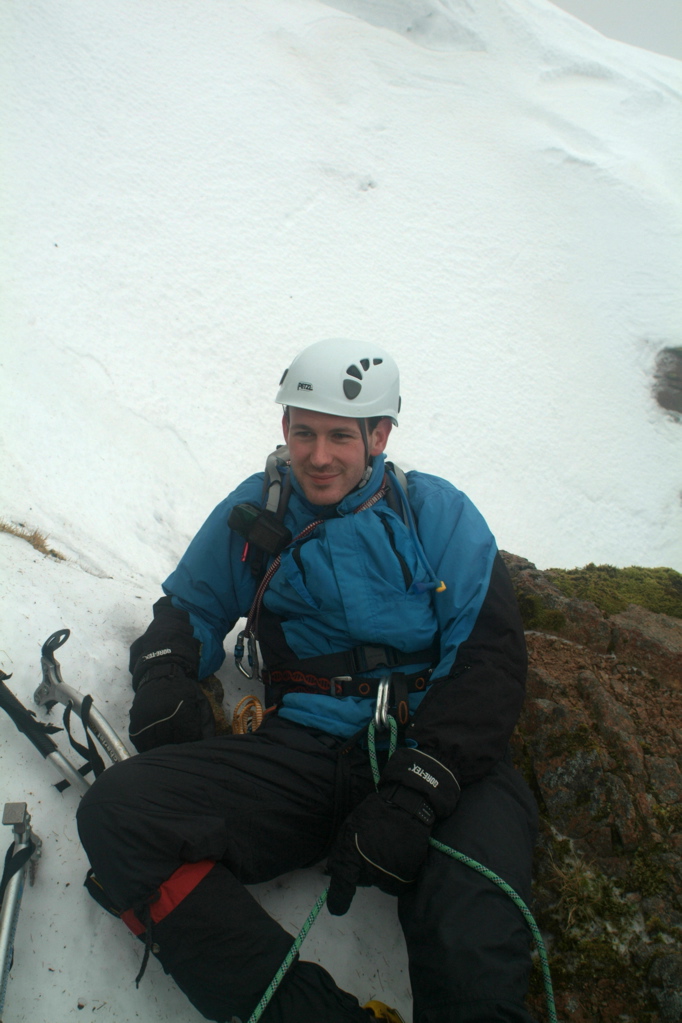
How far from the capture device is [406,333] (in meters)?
17.1

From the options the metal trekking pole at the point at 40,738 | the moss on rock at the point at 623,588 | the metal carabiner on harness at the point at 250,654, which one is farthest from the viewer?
the moss on rock at the point at 623,588

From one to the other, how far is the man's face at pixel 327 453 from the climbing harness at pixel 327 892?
3.67ft

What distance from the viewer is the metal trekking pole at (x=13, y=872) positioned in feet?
7.81

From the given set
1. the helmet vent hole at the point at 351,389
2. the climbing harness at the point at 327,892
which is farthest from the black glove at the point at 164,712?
the helmet vent hole at the point at 351,389

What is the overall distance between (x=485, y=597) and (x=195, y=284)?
46.0 ft

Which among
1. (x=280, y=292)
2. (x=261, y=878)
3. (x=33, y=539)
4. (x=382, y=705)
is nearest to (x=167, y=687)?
(x=261, y=878)

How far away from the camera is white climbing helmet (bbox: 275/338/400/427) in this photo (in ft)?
10.9

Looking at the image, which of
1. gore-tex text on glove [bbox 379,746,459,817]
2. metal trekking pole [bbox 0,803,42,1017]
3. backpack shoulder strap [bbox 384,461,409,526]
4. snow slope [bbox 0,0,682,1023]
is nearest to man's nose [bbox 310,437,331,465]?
backpack shoulder strap [bbox 384,461,409,526]

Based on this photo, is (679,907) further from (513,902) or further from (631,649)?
(631,649)

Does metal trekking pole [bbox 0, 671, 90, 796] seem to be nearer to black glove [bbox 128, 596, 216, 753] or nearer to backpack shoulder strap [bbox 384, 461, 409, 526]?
black glove [bbox 128, 596, 216, 753]

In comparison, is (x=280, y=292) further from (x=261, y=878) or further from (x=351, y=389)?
(x=261, y=878)

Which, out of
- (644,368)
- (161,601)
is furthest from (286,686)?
(644,368)

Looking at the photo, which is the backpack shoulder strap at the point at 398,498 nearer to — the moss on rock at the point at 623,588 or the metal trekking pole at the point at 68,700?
the metal trekking pole at the point at 68,700

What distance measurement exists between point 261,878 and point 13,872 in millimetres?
1029
